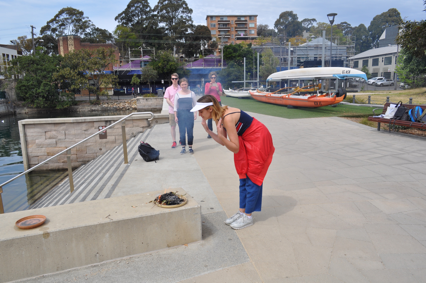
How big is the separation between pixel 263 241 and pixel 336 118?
10.2 m

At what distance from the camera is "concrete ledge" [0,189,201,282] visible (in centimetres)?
248

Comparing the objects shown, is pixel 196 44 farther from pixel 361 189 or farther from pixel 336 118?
pixel 361 189

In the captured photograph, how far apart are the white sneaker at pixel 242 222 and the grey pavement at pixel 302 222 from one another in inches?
2.6

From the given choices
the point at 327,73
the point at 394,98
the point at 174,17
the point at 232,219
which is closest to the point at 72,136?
the point at 232,219

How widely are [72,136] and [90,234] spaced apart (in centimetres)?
956

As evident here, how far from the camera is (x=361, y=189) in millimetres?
4480

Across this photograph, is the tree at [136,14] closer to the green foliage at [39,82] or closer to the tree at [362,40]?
the green foliage at [39,82]

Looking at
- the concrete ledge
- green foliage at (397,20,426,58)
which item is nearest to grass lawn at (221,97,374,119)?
green foliage at (397,20,426,58)

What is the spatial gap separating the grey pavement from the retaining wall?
445 centimetres

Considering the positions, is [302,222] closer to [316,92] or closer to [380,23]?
[316,92]

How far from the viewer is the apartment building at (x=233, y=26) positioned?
99062 millimetres

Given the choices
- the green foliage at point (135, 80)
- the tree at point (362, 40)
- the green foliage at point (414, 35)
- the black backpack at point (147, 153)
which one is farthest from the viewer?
the tree at point (362, 40)

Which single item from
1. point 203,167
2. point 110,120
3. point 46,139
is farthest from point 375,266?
point 46,139

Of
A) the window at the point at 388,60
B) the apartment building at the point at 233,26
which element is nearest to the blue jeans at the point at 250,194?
the window at the point at 388,60
